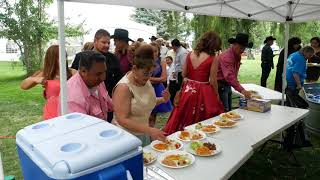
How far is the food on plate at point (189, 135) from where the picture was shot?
217cm

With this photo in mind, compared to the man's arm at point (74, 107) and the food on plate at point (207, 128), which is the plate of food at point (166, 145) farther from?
the man's arm at point (74, 107)

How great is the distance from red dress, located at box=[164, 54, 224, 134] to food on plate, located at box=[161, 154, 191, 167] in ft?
4.59

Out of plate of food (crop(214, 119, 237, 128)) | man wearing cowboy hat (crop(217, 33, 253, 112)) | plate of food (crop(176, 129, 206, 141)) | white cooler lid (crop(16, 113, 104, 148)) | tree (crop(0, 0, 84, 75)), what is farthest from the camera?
tree (crop(0, 0, 84, 75))

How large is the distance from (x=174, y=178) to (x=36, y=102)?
6514 mm

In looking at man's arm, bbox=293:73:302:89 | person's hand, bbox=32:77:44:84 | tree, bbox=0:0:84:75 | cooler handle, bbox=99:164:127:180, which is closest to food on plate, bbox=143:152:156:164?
cooler handle, bbox=99:164:127:180

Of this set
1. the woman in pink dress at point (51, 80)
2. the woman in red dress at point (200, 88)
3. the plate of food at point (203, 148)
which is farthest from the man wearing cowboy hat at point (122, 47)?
the plate of food at point (203, 148)

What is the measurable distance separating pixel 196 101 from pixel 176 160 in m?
1.56

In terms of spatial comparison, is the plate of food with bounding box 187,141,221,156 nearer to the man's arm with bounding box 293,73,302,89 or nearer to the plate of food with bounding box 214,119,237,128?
the plate of food with bounding box 214,119,237,128

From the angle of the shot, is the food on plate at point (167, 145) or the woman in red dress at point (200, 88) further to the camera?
the woman in red dress at point (200, 88)

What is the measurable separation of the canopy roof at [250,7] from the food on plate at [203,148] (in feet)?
5.32

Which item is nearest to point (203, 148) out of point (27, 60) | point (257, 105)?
point (257, 105)

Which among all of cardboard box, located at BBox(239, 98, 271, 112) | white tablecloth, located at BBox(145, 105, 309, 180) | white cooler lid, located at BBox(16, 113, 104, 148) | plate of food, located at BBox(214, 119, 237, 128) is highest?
white cooler lid, located at BBox(16, 113, 104, 148)

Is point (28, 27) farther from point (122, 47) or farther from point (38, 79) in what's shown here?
point (38, 79)

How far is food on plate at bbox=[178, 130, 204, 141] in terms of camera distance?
85.6 inches
